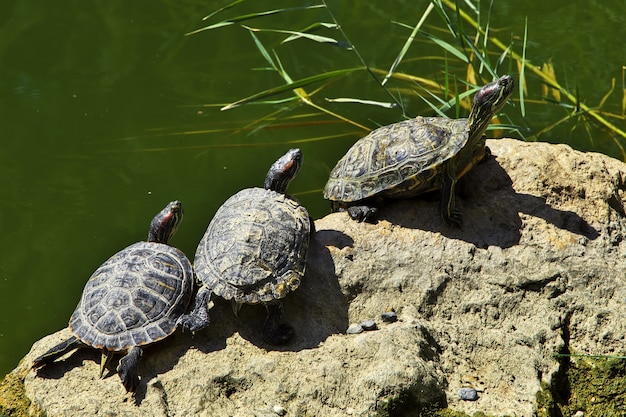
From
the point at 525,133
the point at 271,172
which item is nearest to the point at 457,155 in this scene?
the point at 271,172

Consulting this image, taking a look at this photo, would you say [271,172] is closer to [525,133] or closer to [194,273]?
[194,273]

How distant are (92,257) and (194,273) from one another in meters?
1.88

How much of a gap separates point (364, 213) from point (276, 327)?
980 millimetres

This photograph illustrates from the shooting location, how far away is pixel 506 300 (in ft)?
14.0

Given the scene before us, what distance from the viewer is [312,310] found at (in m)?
4.14

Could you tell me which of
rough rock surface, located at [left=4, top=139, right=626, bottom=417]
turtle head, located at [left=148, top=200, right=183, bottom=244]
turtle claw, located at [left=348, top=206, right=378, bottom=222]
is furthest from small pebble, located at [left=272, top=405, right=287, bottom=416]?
turtle head, located at [left=148, top=200, right=183, bottom=244]

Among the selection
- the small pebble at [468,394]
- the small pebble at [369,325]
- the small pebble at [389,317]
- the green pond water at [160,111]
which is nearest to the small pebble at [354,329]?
the small pebble at [369,325]

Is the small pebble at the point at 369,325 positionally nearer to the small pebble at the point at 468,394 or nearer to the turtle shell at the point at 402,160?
the small pebble at the point at 468,394

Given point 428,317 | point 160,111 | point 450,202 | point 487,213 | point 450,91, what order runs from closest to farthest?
point 428,317 → point 450,202 → point 487,213 → point 450,91 → point 160,111

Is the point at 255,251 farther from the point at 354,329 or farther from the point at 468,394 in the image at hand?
the point at 468,394

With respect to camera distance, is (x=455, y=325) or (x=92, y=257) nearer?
(x=455, y=325)

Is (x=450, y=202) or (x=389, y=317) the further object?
(x=450, y=202)

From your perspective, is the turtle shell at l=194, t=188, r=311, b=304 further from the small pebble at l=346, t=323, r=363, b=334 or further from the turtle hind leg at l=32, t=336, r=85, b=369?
the turtle hind leg at l=32, t=336, r=85, b=369

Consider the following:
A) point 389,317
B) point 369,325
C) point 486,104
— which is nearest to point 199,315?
Answer: point 369,325
